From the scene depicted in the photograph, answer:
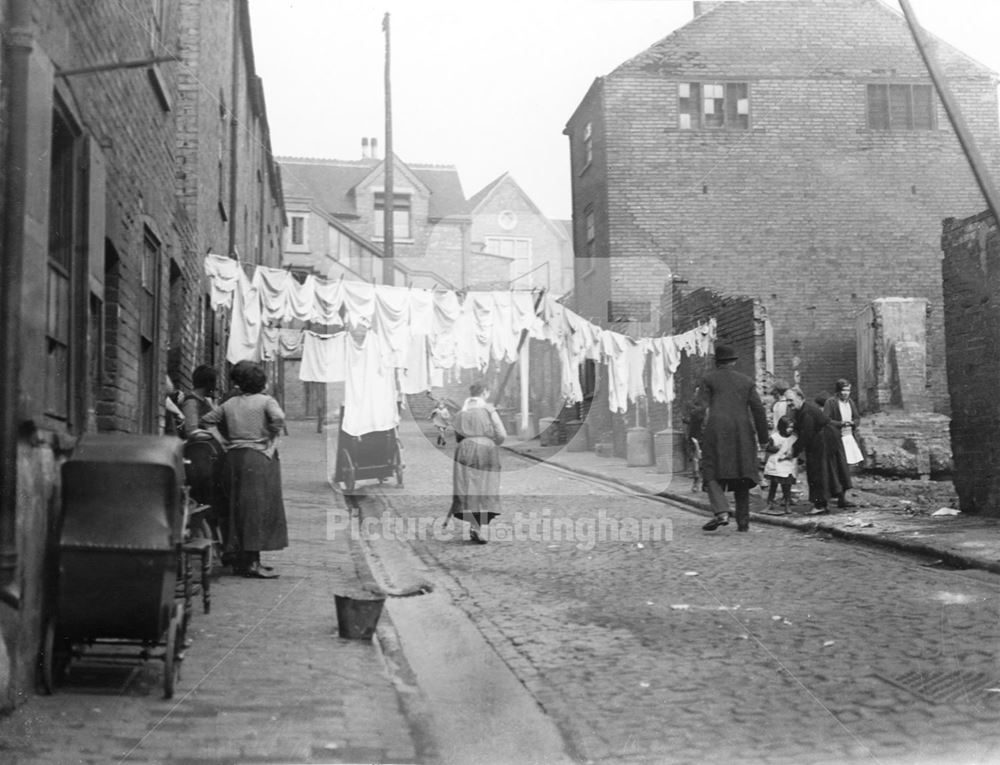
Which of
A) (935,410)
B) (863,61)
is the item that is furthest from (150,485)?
(863,61)

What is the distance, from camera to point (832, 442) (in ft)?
41.9

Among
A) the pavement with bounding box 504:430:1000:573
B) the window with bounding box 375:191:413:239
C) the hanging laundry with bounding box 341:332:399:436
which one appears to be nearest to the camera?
the pavement with bounding box 504:430:1000:573

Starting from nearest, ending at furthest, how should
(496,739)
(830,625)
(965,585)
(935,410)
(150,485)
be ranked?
(496,739)
(150,485)
(830,625)
(965,585)
(935,410)

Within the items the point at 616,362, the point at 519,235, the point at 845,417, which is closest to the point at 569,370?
the point at 616,362

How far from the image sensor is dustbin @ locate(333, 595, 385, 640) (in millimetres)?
5914

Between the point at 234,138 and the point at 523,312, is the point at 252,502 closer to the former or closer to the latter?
the point at 523,312

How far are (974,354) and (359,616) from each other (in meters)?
8.20

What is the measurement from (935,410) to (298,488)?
12881mm

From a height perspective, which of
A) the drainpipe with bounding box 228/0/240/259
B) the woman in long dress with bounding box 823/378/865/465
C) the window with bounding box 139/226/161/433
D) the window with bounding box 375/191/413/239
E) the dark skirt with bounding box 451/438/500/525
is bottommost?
the dark skirt with bounding box 451/438/500/525

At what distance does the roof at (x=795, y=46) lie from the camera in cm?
2516

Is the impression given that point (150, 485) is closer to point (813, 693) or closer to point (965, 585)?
point (813, 693)

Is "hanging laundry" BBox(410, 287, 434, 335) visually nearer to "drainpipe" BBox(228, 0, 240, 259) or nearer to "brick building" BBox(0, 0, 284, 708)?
"drainpipe" BBox(228, 0, 240, 259)

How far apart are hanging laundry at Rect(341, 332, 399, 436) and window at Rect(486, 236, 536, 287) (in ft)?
118

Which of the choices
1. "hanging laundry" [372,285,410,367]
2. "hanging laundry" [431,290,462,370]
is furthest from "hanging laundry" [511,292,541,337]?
"hanging laundry" [372,285,410,367]
